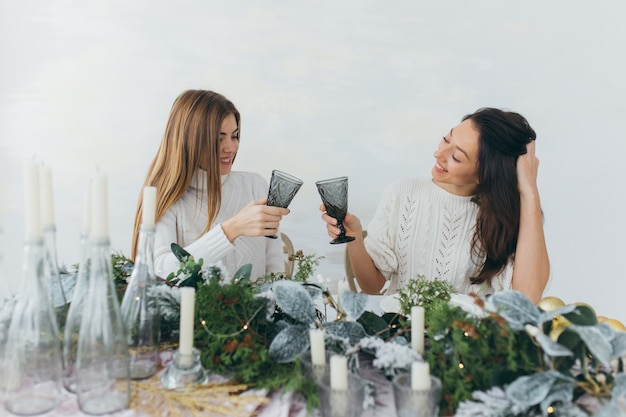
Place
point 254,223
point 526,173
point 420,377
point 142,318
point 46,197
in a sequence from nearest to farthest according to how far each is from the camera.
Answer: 1. point 420,377
2. point 46,197
3. point 142,318
4. point 254,223
5. point 526,173

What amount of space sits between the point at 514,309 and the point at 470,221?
1202 mm

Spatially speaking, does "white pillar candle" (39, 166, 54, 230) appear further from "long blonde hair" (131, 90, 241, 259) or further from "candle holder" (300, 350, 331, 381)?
"long blonde hair" (131, 90, 241, 259)

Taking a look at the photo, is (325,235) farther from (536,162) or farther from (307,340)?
(307,340)

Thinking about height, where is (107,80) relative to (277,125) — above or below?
above

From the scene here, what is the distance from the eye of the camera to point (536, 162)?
212 cm

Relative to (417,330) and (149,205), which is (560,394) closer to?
(417,330)

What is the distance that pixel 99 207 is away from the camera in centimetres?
95

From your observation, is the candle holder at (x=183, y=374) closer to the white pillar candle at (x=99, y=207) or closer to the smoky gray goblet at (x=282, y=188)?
the white pillar candle at (x=99, y=207)

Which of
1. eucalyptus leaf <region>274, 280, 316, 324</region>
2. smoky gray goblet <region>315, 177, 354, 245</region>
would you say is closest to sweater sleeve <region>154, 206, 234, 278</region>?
smoky gray goblet <region>315, 177, 354, 245</region>

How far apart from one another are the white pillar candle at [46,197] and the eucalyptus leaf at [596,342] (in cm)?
95

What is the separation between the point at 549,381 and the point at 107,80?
12.3 feet

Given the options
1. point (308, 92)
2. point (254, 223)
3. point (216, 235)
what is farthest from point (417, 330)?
point (308, 92)

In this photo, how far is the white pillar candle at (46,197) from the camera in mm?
1011

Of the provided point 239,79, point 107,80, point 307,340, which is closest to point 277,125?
point 239,79
